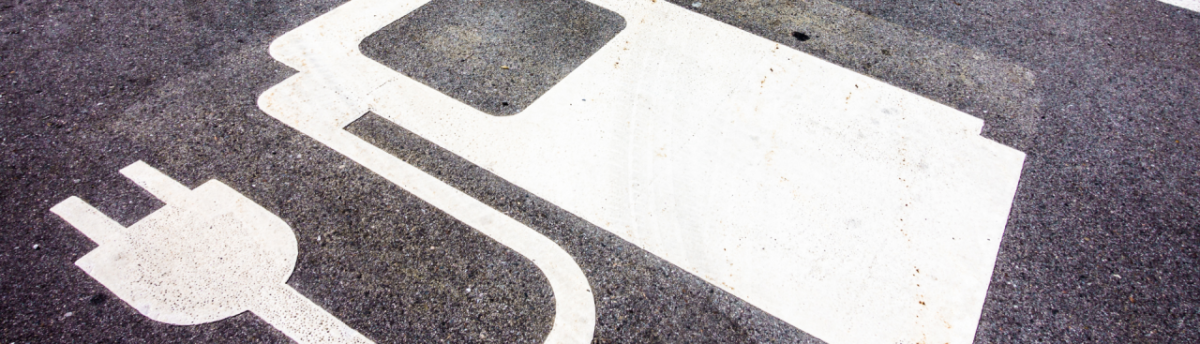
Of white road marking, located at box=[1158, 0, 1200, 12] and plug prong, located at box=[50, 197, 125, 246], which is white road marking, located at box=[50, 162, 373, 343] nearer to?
plug prong, located at box=[50, 197, 125, 246]

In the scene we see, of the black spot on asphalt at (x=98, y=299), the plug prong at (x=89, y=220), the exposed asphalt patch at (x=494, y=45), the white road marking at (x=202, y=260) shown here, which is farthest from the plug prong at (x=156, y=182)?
the exposed asphalt patch at (x=494, y=45)

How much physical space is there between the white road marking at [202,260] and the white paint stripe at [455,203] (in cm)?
56

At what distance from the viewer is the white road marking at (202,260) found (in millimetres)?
2801

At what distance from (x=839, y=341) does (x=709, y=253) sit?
2.19ft

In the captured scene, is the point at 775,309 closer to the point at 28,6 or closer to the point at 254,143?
Answer: the point at 254,143

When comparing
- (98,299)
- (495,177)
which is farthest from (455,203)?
(98,299)

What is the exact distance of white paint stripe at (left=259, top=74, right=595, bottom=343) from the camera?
9.32ft

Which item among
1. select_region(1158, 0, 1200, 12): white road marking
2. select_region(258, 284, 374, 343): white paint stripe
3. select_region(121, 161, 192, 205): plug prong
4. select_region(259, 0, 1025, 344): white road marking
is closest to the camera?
select_region(258, 284, 374, 343): white paint stripe

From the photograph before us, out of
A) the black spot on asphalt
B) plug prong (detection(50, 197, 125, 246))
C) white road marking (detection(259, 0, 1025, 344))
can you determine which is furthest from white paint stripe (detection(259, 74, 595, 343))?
the black spot on asphalt

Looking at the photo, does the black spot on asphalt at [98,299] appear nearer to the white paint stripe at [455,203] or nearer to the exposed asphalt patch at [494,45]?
the white paint stripe at [455,203]

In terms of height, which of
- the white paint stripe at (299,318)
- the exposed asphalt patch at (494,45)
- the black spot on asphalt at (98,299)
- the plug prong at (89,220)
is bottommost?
the white paint stripe at (299,318)

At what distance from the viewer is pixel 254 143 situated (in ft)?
11.8

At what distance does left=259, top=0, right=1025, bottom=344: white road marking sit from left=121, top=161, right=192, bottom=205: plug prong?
2.16 feet

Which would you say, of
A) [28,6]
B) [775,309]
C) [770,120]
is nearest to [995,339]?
[775,309]
